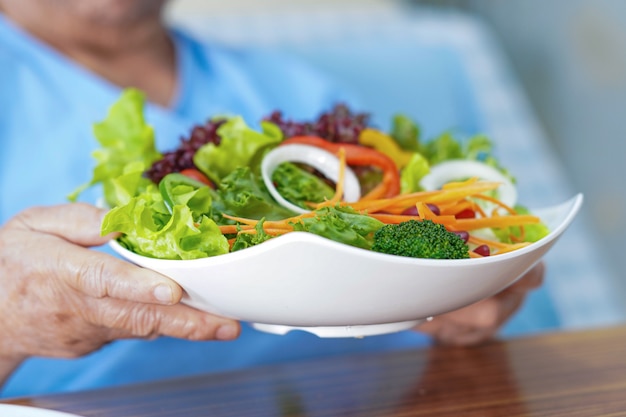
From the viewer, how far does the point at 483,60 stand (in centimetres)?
265

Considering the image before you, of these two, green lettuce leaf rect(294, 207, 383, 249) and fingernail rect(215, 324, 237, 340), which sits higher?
green lettuce leaf rect(294, 207, 383, 249)

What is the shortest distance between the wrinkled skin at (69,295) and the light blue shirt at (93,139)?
39 cm

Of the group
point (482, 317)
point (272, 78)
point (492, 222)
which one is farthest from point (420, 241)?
point (272, 78)

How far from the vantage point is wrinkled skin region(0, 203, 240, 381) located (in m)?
0.92

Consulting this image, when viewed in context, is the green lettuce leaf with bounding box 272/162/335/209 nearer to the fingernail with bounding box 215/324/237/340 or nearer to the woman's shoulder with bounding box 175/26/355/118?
the fingernail with bounding box 215/324/237/340

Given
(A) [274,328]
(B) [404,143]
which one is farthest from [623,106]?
(A) [274,328]

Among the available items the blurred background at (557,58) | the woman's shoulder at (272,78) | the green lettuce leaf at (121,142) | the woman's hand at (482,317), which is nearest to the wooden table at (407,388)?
the woman's hand at (482,317)

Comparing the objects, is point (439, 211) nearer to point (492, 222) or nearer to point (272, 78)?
point (492, 222)

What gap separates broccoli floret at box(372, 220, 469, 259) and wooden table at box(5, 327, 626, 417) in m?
0.24

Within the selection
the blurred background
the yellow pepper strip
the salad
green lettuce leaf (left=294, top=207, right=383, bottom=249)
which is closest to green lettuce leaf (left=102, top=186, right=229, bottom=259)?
the salad

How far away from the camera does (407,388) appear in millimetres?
1039

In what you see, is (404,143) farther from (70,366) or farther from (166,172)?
(70,366)

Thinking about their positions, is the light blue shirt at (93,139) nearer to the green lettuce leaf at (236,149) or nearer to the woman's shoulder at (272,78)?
the woman's shoulder at (272,78)

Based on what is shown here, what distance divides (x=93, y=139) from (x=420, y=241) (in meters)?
1.01
